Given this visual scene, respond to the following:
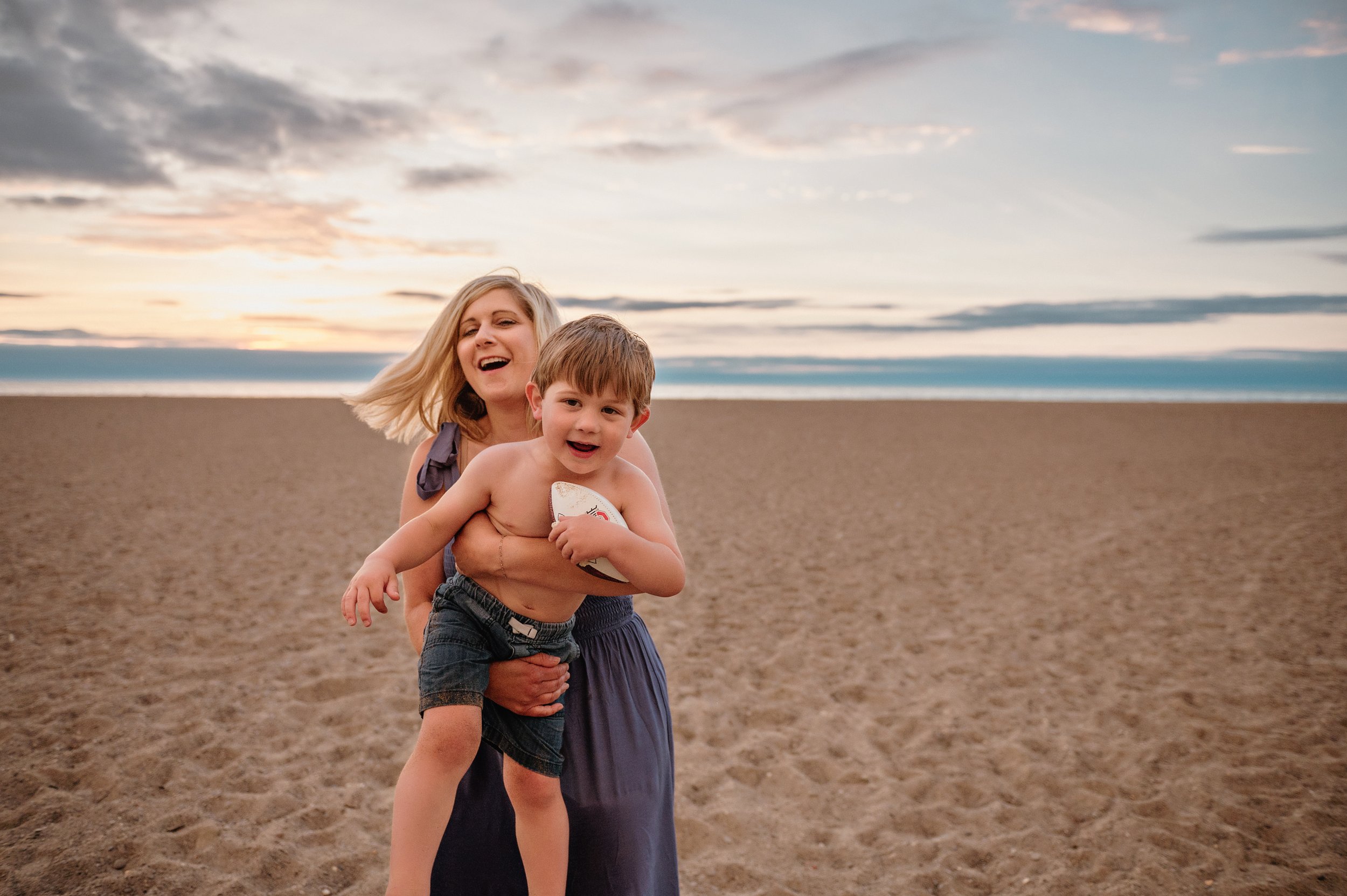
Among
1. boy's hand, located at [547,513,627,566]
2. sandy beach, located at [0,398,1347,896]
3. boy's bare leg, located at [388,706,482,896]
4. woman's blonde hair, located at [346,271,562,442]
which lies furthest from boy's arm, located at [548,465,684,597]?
sandy beach, located at [0,398,1347,896]

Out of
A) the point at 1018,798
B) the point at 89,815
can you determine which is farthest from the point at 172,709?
the point at 1018,798

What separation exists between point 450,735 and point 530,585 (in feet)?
1.27

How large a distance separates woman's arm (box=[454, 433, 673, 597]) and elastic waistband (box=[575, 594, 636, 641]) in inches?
10.6

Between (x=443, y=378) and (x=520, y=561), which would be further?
(x=443, y=378)

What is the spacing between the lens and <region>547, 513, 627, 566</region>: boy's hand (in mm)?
1776

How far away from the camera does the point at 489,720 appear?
6.61 feet

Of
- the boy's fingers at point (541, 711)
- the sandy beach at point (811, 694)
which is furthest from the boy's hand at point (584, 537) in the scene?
the sandy beach at point (811, 694)

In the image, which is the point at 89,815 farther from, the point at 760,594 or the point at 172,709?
the point at 760,594

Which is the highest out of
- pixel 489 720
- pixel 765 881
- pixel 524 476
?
pixel 524 476

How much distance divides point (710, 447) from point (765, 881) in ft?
66.0

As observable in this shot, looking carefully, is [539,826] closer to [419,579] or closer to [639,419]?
[419,579]

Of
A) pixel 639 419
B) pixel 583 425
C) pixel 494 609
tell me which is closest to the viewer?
pixel 583 425

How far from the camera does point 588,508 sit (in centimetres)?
187

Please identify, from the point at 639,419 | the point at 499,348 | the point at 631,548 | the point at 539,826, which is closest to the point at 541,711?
the point at 539,826
